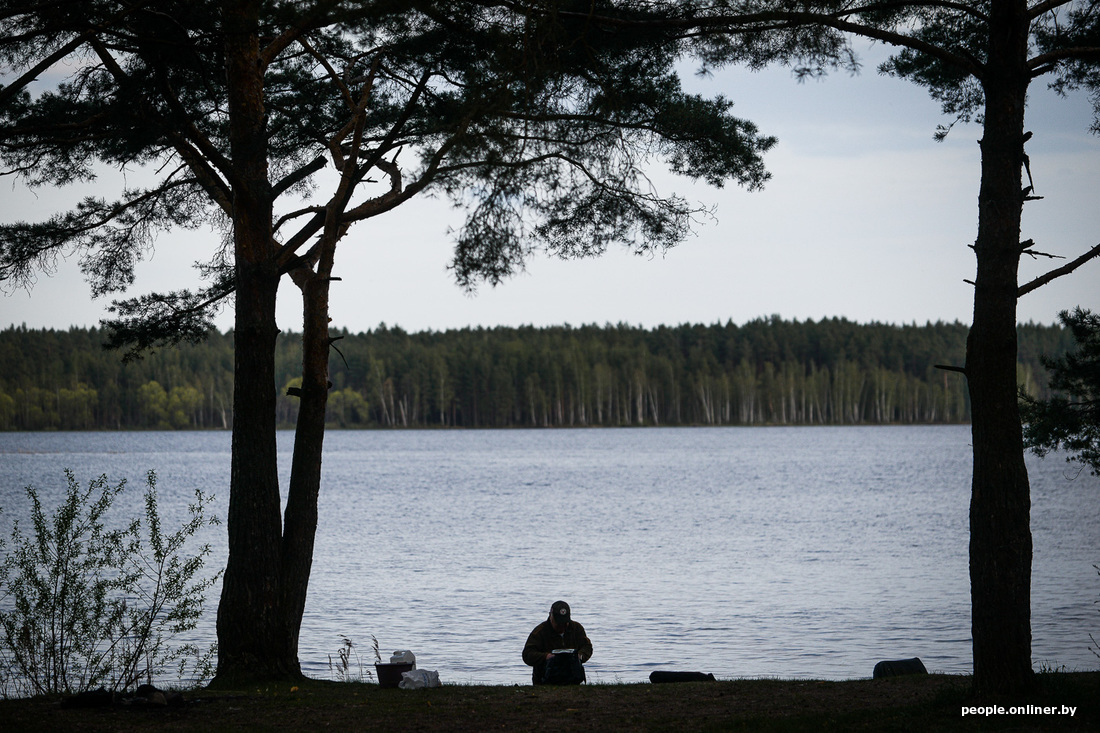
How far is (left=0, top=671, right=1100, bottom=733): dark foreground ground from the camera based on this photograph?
650cm

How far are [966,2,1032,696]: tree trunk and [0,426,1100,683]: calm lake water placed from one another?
22.2 ft

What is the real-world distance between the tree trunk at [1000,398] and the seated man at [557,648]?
3.73 metres

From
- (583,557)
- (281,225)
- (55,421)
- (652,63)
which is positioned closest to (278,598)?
(281,225)

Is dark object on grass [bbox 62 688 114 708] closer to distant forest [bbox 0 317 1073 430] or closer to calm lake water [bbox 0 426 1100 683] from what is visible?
calm lake water [bbox 0 426 1100 683]

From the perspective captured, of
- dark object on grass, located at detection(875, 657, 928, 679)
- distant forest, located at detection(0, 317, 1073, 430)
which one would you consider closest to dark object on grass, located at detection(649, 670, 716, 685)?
dark object on grass, located at detection(875, 657, 928, 679)

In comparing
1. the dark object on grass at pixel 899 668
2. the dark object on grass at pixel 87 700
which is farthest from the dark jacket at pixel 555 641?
the dark object on grass at pixel 87 700

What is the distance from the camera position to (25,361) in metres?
96.8

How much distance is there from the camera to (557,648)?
33.0ft

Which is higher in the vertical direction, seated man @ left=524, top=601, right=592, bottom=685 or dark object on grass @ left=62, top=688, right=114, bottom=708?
dark object on grass @ left=62, top=688, right=114, bottom=708

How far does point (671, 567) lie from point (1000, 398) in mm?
18073

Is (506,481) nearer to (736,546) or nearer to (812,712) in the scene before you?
(736,546)

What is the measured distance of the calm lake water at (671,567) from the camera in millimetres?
15203

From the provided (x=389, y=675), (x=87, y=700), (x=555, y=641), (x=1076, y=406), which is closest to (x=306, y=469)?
(x=389, y=675)

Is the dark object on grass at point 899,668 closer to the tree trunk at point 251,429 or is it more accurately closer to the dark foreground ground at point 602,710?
the dark foreground ground at point 602,710
